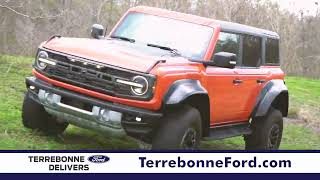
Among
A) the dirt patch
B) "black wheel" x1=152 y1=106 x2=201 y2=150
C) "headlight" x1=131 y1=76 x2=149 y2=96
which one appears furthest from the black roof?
the dirt patch

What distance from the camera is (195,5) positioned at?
1262 inches

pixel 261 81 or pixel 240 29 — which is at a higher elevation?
pixel 240 29

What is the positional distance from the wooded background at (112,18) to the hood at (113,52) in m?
20.6

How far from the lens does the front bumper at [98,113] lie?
5562 mm

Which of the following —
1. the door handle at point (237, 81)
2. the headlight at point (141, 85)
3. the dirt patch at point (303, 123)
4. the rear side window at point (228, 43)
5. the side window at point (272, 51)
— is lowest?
the dirt patch at point (303, 123)

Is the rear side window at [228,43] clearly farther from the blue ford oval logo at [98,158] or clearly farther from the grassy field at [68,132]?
the blue ford oval logo at [98,158]

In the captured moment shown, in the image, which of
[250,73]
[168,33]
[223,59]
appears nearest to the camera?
[223,59]

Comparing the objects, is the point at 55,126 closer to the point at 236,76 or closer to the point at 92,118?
the point at 92,118

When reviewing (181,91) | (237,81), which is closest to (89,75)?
(181,91)

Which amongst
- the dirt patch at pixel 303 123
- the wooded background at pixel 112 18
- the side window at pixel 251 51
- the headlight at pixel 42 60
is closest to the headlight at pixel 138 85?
the headlight at pixel 42 60

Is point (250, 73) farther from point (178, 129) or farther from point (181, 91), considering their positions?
point (178, 129)

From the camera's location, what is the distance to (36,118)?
671 centimetres

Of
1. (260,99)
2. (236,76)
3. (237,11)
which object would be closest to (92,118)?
(236,76)

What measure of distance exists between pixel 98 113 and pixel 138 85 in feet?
1.66
